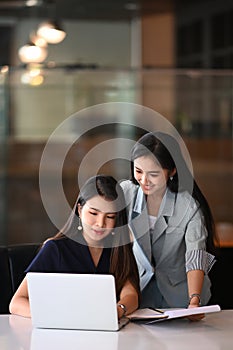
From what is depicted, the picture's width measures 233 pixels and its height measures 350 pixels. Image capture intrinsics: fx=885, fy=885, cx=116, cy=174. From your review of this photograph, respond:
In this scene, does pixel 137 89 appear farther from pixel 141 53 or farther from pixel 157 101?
pixel 141 53

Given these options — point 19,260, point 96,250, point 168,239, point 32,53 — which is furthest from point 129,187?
point 32,53

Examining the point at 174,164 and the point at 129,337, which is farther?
the point at 174,164

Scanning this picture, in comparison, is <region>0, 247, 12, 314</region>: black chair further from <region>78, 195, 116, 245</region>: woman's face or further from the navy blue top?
<region>78, 195, 116, 245</region>: woman's face

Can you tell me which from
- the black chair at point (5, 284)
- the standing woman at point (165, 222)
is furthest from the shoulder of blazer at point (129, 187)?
the black chair at point (5, 284)

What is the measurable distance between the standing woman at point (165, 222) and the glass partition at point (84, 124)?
3217 mm

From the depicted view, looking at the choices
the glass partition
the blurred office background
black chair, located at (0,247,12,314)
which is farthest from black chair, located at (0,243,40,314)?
the glass partition

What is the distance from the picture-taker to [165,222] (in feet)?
10.5

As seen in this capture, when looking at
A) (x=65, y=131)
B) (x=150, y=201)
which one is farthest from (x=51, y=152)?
(x=150, y=201)

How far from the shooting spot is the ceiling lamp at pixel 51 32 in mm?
7059

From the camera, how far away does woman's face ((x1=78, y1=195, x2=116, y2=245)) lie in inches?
113

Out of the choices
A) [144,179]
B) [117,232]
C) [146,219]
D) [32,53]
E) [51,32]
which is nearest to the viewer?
[117,232]

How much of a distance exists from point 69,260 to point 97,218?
0.68 feet

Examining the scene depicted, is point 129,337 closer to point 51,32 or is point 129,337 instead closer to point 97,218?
point 97,218

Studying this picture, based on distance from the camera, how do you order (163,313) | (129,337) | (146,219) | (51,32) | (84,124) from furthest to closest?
(51,32) < (84,124) < (146,219) < (163,313) < (129,337)
